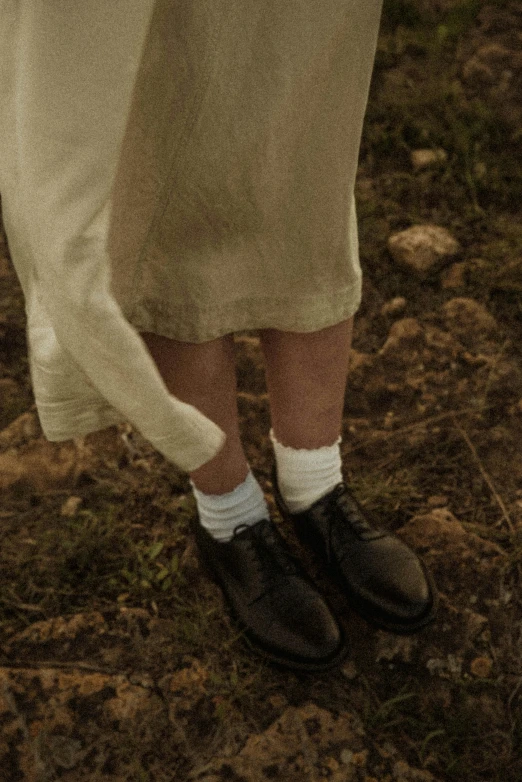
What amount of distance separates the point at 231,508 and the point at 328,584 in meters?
0.23

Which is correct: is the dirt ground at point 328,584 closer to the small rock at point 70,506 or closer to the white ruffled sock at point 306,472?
the small rock at point 70,506

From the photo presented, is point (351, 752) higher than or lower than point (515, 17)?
lower

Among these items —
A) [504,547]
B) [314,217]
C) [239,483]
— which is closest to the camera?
[314,217]

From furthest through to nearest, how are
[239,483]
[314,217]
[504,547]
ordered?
[504,547] → [239,483] → [314,217]

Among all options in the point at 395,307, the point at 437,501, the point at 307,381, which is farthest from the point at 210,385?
the point at 395,307

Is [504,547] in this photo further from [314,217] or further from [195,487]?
[314,217]

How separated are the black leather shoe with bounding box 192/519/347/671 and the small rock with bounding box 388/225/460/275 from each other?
845mm

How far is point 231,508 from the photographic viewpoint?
1.26 metres

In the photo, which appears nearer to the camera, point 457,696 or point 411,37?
point 457,696

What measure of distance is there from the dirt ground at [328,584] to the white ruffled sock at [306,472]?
0.12 m

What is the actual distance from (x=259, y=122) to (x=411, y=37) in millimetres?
1761

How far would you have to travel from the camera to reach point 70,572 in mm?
1337

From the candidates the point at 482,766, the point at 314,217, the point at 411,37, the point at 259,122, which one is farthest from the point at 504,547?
the point at 411,37

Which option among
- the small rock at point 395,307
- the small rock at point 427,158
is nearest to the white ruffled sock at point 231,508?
the small rock at point 395,307
